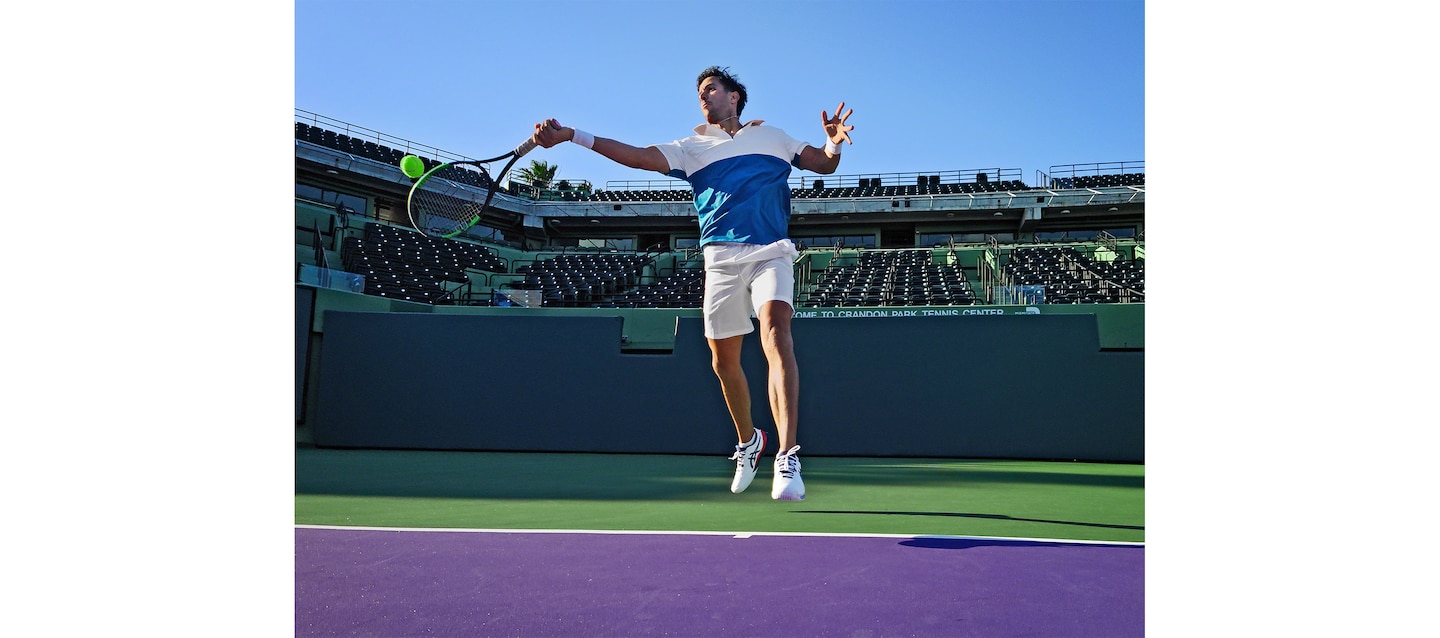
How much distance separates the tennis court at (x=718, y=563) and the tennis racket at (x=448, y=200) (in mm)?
1173

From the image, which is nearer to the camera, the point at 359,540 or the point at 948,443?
the point at 359,540

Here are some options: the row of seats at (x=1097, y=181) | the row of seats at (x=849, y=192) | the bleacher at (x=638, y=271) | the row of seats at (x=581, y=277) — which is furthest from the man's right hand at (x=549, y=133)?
the row of seats at (x=1097, y=181)

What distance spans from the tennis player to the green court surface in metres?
0.50

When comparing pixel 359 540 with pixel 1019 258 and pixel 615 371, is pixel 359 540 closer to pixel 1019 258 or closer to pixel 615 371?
pixel 615 371

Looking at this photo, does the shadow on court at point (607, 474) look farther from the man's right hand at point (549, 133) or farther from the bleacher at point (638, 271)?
the bleacher at point (638, 271)

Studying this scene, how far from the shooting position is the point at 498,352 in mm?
8445

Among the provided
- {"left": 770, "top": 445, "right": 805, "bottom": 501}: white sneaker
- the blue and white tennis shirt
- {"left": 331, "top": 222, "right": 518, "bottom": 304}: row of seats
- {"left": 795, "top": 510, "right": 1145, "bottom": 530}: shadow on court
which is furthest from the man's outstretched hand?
{"left": 331, "top": 222, "right": 518, "bottom": 304}: row of seats

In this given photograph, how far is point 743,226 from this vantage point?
2.61 m

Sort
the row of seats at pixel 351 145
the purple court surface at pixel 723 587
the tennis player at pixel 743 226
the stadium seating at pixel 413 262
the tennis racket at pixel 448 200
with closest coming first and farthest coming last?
the purple court surface at pixel 723 587
the tennis player at pixel 743 226
the tennis racket at pixel 448 200
the stadium seating at pixel 413 262
the row of seats at pixel 351 145

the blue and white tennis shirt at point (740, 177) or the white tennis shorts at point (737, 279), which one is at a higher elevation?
the blue and white tennis shirt at point (740, 177)

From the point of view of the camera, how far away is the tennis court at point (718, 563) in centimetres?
175
